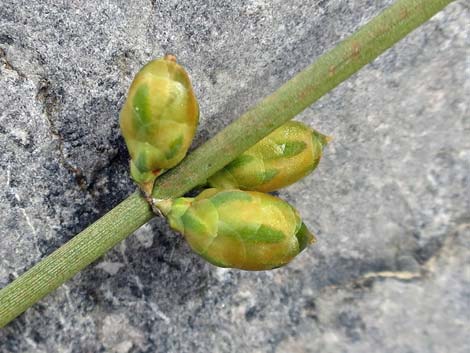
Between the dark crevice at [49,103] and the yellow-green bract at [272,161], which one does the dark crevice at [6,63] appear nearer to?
the dark crevice at [49,103]

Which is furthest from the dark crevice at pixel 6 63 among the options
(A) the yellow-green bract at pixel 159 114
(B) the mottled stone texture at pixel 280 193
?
(A) the yellow-green bract at pixel 159 114

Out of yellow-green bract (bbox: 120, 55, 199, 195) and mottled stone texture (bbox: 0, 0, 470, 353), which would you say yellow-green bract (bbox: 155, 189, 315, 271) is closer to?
yellow-green bract (bbox: 120, 55, 199, 195)

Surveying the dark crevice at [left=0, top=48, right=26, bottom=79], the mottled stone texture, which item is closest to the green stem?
the mottled stone texture

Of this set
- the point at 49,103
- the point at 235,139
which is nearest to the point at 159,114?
the point at 235,139

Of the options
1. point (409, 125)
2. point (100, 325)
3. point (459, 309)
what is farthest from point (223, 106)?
point (459, 309)

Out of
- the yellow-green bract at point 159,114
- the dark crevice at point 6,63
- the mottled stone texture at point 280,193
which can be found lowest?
the mottled stone texture at point 280,193

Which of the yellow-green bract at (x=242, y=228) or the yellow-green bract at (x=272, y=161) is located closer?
the yellow-green bract at (x=242, y=228)
